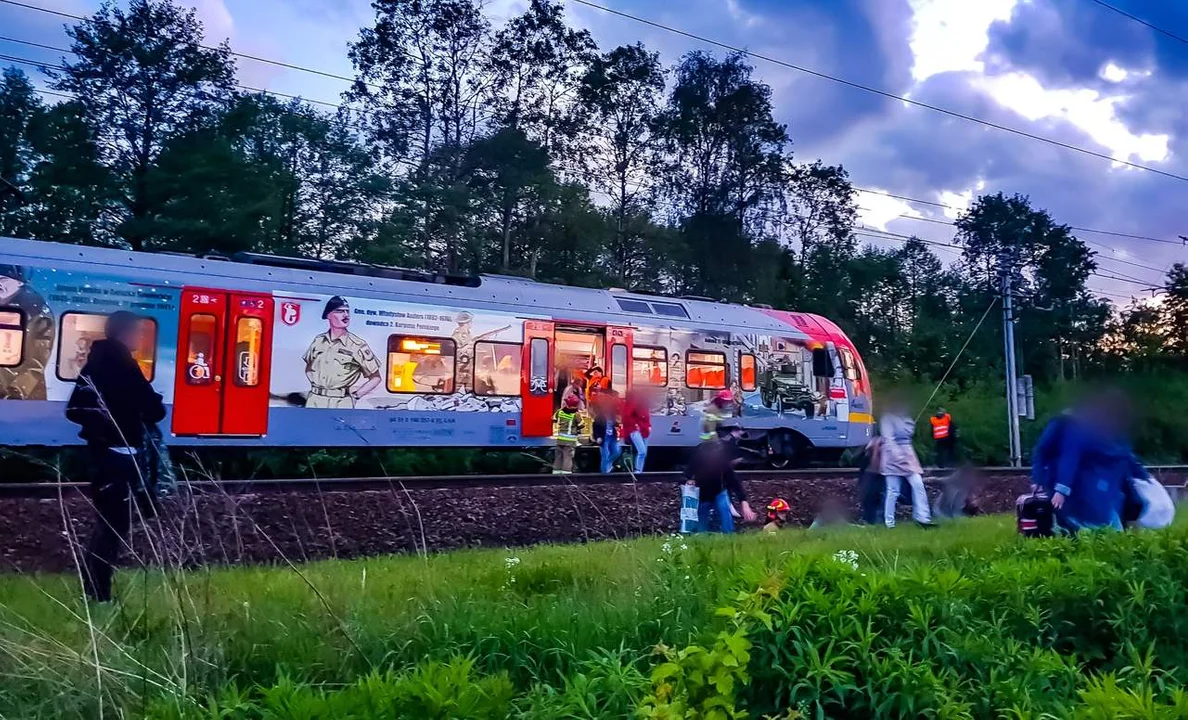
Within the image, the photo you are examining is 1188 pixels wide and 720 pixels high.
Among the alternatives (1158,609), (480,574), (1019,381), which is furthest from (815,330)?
(1158,609)

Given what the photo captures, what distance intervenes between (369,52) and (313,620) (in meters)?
34.2

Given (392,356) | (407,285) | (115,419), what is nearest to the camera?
(115,419)

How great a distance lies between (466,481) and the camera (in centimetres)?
1420

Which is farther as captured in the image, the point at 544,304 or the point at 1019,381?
the point at 1019,381

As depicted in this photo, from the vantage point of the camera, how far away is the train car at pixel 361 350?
47.0ft

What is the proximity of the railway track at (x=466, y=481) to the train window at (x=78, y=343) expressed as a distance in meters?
2.75

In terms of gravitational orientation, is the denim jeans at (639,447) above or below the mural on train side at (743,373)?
below

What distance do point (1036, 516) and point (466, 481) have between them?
784 cm

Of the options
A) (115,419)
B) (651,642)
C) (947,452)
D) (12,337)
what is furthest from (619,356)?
(651,642)

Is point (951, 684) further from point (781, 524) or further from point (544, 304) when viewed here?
point (544, 304)

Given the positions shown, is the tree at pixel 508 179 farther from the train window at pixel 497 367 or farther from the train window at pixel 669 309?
the train window at pixel 497 367

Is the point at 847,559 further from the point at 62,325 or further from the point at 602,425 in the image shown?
the point at 602,425

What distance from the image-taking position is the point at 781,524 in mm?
12789

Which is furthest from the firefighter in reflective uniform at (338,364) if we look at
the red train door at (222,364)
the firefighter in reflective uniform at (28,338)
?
the firefighter in reflective uniform at (28,338)
